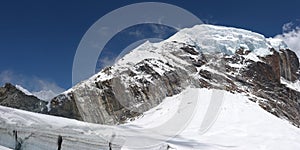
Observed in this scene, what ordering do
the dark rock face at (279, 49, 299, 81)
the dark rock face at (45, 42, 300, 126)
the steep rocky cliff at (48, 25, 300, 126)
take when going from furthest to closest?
1. the dark rock face at (279, 49, 299, 81)
2. the steep rocky cliff at (48, 25, 300, 126)
3. the dark rock face at (45, 42, 300, 126)

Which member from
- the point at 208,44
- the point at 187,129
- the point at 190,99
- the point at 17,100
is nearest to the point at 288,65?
the point at 208,44

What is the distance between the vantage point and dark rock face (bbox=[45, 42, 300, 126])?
80.4 meters

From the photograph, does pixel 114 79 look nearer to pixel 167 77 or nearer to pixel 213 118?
pixel 167 77

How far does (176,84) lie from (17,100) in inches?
1532

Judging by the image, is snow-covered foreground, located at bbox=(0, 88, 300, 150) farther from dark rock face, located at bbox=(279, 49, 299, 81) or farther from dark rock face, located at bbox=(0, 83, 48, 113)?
dark rock face, located at bbox=(279, 49, 299, 81)

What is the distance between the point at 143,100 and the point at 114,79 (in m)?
11.0

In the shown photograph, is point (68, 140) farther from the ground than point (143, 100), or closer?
closer

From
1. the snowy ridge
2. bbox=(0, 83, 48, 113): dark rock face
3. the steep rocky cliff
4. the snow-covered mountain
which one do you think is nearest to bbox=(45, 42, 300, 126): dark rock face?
the steep rocky cliff

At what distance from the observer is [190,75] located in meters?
95.9

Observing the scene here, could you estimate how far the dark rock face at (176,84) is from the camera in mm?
80375

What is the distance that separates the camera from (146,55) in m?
97.4

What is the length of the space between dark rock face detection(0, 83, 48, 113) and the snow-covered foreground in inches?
1960

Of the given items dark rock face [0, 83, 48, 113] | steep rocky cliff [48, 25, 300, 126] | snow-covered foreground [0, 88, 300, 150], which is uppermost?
steep rocky cliff [48, 25, 300, 126]

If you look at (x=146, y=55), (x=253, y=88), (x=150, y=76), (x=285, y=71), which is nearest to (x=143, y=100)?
(x=150, y=76)
